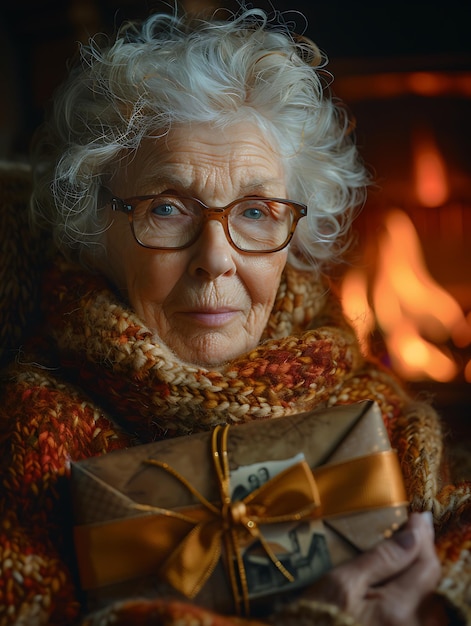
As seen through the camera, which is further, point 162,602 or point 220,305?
point 220,305

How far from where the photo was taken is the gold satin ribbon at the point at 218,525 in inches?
37.4

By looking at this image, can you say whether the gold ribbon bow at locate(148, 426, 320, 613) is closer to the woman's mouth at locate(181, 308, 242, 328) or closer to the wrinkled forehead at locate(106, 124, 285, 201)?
the woman's mouth at locate(181, 308, 242, 328)

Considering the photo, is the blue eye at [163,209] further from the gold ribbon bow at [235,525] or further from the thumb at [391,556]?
the thumb at [391,556]

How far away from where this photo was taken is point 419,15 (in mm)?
1903

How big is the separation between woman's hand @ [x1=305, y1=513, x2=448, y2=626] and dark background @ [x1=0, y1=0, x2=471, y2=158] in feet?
4.51

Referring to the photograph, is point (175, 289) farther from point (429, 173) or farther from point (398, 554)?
point (429, 173)

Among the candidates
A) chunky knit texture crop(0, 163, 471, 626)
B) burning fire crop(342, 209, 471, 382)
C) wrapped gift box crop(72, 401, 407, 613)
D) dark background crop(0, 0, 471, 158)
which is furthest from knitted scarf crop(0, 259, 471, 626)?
dark background crop(0, 0, 471, 158)

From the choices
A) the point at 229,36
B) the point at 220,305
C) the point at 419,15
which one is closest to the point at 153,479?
the point at 220,305

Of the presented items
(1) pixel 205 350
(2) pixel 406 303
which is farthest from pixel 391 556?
(2) pixel 406 303

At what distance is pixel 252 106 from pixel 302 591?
3.08ft

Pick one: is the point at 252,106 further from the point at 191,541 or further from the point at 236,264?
the point at 191,541

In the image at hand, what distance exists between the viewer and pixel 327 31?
195 cm

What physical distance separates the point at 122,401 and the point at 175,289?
24 cm

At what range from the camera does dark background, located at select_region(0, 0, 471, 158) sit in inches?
74.5
